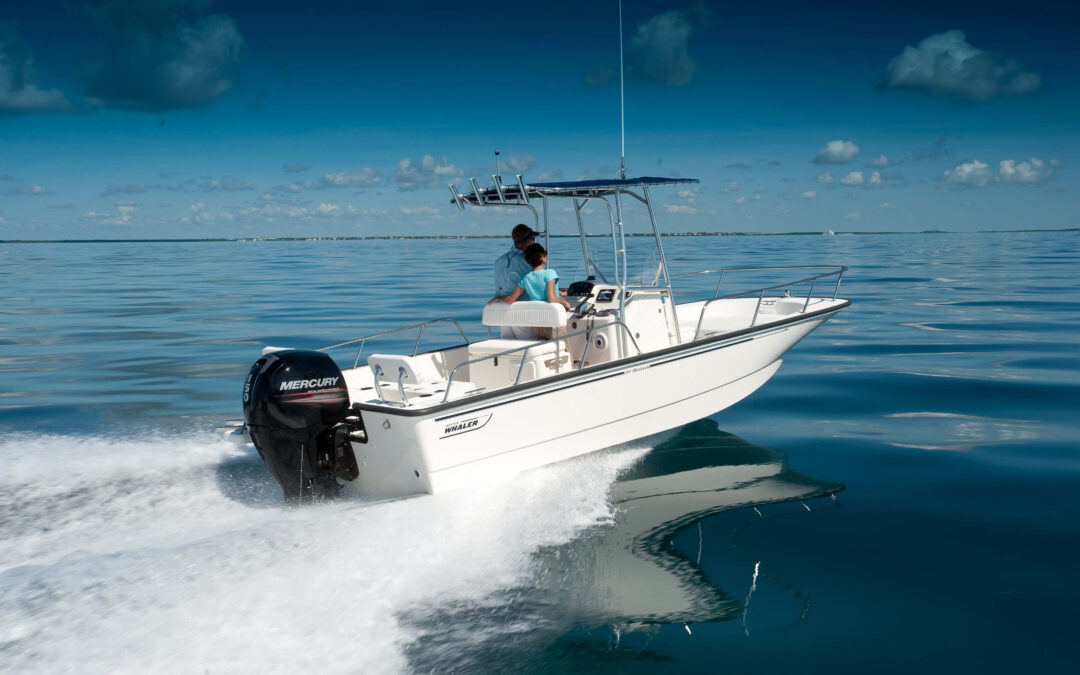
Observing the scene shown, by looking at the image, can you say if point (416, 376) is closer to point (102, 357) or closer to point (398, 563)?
point (398, 563)

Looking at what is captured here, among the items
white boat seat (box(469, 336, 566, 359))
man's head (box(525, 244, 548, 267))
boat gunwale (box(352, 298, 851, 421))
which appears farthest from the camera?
man's head (box(525, 244, 548, 267))

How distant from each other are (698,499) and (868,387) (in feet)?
14.8

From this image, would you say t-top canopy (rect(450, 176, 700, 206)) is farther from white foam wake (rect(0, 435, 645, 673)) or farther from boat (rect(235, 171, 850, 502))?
white foam wake (rect(0, 435, 645, 673))

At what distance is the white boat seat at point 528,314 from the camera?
6715mm

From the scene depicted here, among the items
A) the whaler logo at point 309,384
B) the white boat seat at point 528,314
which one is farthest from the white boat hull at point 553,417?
the white boat seat at point 528,314

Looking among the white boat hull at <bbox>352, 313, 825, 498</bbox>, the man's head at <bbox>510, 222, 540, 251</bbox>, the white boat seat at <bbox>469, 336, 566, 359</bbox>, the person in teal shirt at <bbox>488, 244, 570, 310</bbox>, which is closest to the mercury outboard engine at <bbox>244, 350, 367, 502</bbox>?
the white boat hull at <bbox>352, 313, 825, 498</bbox>

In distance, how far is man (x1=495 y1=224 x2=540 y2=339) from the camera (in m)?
7.16

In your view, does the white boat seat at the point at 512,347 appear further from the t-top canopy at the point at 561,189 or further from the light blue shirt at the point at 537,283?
the t-top canopy at the point at 561,189

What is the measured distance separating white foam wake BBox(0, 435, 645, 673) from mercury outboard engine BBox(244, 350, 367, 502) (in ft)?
0.75

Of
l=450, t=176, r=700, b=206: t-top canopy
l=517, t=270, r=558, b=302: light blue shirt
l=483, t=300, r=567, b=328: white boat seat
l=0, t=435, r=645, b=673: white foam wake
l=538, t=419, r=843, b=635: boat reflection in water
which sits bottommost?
l=538, t=419, r=843, b=635: boat reflection in water

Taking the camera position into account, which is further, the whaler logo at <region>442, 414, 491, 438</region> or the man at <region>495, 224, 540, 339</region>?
the man at <region>495, 224, 540, 339</region>

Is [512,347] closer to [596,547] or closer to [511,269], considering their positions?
[511,269]

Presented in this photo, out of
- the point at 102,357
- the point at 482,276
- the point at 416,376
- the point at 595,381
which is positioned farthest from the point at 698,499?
the point at 482,276

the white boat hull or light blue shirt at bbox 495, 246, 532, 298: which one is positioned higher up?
light blue shirt at bbox 495, 246, 532, 298
